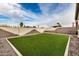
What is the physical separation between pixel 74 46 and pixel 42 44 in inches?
14.0

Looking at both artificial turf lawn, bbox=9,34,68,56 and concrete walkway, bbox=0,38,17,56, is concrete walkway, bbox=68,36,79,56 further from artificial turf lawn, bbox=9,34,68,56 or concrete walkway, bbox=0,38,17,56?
concrete walkway, bbox=0,38,17,56

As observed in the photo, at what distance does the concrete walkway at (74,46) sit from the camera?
5.25 feet

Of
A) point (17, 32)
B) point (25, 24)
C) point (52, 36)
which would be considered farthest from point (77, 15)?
point (17, 32)

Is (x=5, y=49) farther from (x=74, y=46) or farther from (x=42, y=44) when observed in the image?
(x=74, y=46)

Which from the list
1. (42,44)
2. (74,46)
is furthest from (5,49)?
(74,46)

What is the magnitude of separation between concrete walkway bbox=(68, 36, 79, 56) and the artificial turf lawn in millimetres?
67

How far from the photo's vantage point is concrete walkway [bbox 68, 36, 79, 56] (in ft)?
5.25

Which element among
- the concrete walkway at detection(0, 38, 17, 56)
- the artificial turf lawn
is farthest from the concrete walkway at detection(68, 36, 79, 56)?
the concrete walkway at detection(0, 38, 17, 56)

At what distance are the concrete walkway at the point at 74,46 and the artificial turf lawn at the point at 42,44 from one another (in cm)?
7

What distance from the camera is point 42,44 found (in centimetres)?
163

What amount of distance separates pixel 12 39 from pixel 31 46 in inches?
9.0

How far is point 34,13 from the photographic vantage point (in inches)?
64.2

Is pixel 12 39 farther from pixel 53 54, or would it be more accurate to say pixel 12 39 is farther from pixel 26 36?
pixel 53 54

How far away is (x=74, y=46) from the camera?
1.61m
